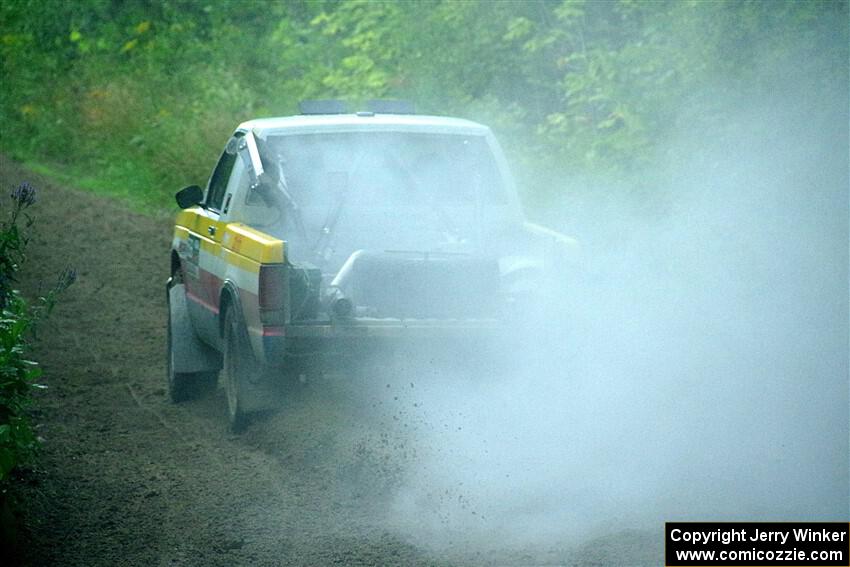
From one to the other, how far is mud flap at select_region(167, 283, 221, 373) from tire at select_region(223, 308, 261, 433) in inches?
37.2

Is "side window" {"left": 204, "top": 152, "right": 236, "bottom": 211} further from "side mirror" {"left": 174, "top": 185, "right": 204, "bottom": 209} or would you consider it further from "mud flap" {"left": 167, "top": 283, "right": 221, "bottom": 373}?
"mud flap" {"left": 167, "top": 283, "right": 221, "bottom": 373}

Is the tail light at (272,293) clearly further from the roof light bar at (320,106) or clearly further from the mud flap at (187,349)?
the roof light bar at (320,106)

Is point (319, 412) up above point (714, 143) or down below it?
below

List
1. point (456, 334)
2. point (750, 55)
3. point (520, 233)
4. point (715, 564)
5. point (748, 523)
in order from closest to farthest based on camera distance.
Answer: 1. point (715, 564)
2. point (748, 523)
3. point (456, 334)
4. point (520, 233)
5. point (750, 55)

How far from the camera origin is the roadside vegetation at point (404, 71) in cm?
1241

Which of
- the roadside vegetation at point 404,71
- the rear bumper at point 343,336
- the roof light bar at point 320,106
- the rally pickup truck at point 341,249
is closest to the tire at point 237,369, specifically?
the rally pickup truck at point 341,249

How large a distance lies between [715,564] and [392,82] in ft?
49.2

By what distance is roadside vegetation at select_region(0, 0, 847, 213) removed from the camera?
40.7 ft

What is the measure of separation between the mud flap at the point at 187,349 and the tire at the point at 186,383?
0.21 feet

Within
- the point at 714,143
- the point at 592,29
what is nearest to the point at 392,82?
the point at 592,29

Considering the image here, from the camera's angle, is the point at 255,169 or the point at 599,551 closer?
the point at 599,551

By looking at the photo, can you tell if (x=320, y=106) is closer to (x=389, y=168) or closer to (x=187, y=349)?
(x=389, y=168)

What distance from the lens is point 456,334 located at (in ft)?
26.6

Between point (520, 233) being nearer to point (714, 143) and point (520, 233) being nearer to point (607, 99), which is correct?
point (714, 143)
